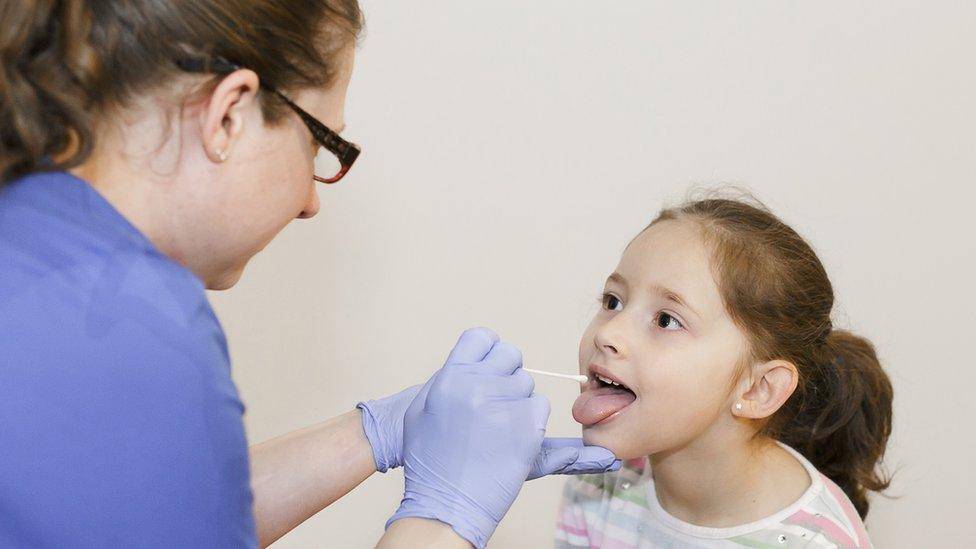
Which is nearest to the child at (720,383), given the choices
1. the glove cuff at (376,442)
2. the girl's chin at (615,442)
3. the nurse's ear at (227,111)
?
the girl's chin at (615,442)

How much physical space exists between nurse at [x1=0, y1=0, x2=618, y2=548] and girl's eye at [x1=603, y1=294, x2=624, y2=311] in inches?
17.0

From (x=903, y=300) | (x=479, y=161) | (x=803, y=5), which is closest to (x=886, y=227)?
(x=903, y=300)

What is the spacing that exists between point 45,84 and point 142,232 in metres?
0.16

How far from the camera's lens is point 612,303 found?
1429 millimetres

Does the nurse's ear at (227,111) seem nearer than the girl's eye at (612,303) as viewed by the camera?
Yes

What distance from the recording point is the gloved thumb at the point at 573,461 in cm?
129

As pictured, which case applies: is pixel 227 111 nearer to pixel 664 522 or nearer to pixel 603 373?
pixel 603 373

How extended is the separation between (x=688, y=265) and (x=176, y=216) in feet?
2.27

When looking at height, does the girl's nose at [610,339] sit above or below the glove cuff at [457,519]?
above

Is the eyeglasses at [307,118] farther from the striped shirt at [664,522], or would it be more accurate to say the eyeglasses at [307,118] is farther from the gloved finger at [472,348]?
the striped shirt at [664,522]

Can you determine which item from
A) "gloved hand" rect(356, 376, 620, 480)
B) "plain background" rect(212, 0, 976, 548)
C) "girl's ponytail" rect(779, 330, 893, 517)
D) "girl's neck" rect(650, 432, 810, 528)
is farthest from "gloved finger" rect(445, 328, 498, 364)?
"plain background" rect(212, 0, 976, 548)

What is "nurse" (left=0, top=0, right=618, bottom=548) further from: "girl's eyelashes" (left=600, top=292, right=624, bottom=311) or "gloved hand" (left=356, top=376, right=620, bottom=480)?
"girl's eyelashes" (left=600, top=292, right=624, bottom=311)

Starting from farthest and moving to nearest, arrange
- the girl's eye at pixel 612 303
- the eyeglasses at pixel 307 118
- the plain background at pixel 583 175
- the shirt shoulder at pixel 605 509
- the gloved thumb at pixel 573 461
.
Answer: the plain background at pixel 583 175
the shirt shoulder at pixel 605 509
the girl's eye at pixel 612 303
the gloved thumb at pixel 573 461
the eyeglasses at pixel 307 118

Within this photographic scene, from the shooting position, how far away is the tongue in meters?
1.35
